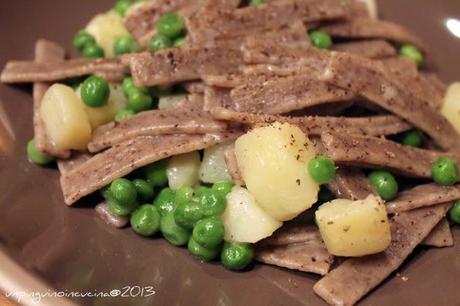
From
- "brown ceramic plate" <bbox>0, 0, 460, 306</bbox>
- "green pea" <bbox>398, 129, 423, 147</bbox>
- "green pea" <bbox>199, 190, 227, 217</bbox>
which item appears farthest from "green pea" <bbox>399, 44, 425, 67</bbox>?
"green pea" <bbox>199, 190, 227, 217</bbox>

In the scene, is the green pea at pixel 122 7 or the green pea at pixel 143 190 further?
the green pea at pixel 122 7

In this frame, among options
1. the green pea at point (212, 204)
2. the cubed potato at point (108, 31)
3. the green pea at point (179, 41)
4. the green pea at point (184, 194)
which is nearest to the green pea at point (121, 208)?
the green pea at point (184, 194)

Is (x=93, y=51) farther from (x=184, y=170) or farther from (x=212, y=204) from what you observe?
(x=212, y=204)

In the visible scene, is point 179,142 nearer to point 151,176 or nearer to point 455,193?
point 151,176

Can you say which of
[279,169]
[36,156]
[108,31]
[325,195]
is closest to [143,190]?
[36,156]

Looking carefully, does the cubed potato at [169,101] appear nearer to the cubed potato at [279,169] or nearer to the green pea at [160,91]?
the green pea at [160,91]

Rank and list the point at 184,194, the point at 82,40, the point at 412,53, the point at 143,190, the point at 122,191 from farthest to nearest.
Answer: the point at 412,53, the point at 82,40, the point at 143,190, the point at 184,194, the point at 122,191
